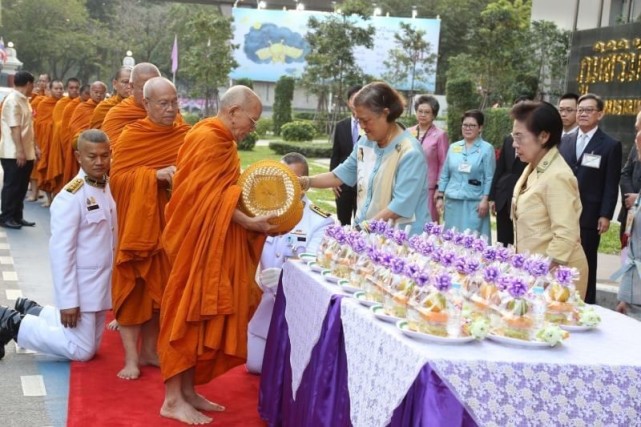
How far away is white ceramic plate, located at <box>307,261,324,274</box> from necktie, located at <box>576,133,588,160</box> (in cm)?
323

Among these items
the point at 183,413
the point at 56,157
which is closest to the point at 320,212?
the point at 183,413

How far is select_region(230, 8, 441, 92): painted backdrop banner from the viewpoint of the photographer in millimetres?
44781

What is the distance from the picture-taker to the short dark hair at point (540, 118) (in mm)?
3779

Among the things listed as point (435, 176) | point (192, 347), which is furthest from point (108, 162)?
point (435, 176)

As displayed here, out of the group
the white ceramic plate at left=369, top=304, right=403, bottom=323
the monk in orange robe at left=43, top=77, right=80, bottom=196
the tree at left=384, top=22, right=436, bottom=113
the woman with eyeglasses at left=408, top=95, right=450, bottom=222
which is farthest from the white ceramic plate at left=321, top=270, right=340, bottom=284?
the tree at left=384, top=22, right=436, bottom=113

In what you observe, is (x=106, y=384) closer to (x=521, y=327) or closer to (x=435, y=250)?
(x=435, y=250)

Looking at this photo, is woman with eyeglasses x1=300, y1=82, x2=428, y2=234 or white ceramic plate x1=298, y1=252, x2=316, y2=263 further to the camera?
woman with eyeglasses x1=300, y1=82, x2=428, y2=234

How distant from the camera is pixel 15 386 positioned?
4582mm

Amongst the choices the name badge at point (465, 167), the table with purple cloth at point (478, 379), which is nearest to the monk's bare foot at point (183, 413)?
the table with purple cloth at point (478, 379)

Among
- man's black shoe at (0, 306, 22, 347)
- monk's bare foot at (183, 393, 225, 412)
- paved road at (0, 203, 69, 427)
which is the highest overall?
man's black shoe at (0, 306, 22, 347)

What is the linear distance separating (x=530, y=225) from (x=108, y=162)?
244cm

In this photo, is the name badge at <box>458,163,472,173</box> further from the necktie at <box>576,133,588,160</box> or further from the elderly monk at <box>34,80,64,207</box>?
the elderly monk at <box>34,80,64,207</box>

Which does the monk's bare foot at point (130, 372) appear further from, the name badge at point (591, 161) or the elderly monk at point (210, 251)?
the name badge at point (591, 161)

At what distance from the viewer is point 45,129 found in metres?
12.1
